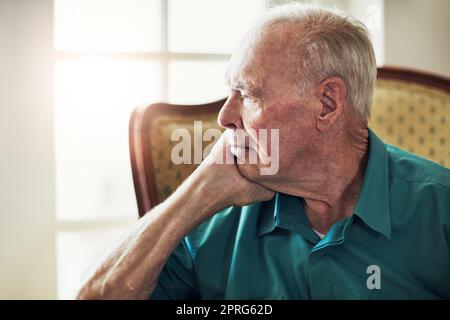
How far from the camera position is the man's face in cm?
82

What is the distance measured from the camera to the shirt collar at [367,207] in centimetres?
84

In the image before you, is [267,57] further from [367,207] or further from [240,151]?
[367,207]

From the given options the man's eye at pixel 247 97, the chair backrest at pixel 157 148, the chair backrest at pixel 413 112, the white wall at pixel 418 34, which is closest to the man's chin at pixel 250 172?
the man's eye at pixel 247 97

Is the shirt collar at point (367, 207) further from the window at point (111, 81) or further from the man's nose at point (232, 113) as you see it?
the window at point (111, 81)

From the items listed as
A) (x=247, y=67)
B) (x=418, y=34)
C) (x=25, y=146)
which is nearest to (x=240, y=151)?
(x=247, y=67)

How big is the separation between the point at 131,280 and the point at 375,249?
1.40 feet

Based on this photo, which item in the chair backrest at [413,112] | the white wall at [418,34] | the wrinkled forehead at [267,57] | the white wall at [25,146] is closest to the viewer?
the wrinkled forehead at [267,57]

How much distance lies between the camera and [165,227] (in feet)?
2.80

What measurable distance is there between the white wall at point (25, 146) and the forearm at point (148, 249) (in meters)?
0.81

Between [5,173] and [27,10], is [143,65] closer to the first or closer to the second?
[27,10]

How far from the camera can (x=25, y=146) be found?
1535mm

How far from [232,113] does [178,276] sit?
0.34 m
